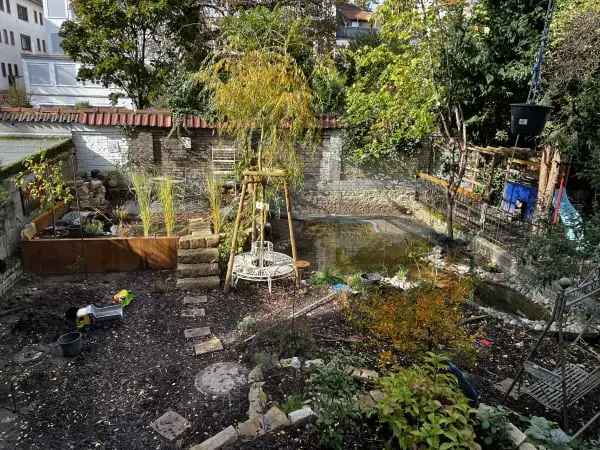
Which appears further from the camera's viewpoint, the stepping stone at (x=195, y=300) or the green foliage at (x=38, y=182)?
the green foliage at (x=38, y=182)

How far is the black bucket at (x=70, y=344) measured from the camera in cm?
421

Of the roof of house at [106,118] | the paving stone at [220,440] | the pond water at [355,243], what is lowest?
the pond water at [355,243]

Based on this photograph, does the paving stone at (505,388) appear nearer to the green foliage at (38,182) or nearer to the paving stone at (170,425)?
the paving stone at (170,425)

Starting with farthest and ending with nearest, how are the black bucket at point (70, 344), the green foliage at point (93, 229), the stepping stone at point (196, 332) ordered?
1. the green foliage at point (93, 229)
2. the stepping stone at point (196, 332)
3. the black bucket at point (70, 344)

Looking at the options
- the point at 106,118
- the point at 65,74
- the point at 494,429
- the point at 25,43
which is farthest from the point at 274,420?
the point at 25,43

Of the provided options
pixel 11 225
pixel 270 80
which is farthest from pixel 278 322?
pixel 11 225

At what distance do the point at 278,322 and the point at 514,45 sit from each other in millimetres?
6955

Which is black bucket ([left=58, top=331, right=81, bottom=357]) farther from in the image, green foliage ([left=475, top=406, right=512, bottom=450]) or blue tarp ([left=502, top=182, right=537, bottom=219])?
blue tarp ([left=502, top=182, right=537, bottom=219])

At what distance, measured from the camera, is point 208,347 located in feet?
14.6

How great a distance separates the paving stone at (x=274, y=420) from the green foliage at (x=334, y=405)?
0.25 meters

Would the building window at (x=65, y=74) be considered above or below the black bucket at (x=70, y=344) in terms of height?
above

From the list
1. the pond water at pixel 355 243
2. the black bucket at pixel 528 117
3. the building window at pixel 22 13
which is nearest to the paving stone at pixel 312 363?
the pond water at pixel 355 243

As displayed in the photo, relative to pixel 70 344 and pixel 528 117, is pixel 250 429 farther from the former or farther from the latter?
pixel 528 117

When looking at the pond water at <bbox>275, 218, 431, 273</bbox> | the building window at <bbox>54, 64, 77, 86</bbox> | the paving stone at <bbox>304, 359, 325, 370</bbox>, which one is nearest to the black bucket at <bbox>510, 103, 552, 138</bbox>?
the pond water at <bbox>275, 218, 431, 273</bbox>
